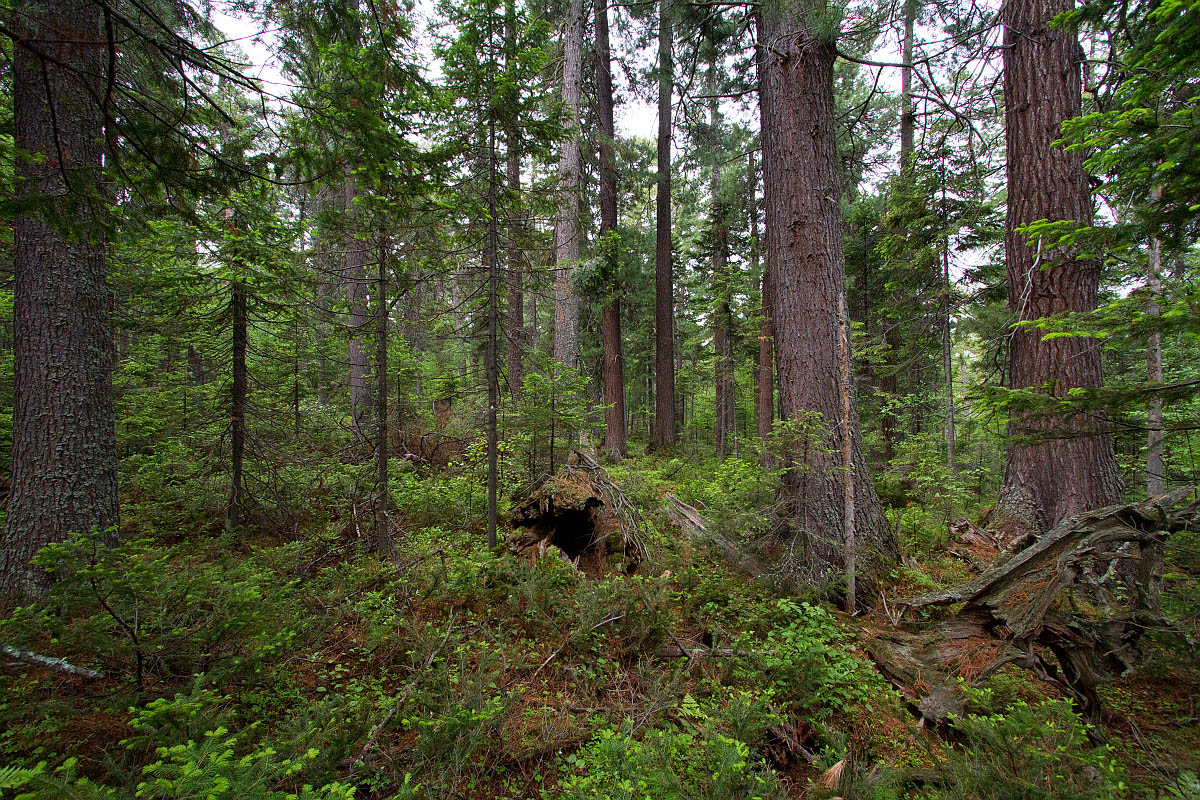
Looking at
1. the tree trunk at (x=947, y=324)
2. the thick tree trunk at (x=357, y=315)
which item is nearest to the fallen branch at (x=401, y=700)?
the thick tree trunk at (x=357, y=315)

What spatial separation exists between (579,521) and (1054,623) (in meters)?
4.44

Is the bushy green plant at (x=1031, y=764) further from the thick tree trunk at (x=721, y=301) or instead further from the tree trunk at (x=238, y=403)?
the thick tree trunk at (x=721, y=301)

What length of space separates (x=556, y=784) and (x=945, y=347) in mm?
13132

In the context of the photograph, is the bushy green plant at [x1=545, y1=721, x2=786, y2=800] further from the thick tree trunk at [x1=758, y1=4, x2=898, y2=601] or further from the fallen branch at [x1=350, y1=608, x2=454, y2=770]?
the thick tree trunk at [x1=758, y1=4, x2=898, y2=601]

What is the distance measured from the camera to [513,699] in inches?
126

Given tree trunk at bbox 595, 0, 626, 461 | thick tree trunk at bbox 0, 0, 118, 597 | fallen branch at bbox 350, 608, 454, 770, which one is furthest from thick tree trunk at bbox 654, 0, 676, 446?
thick tree trunk at bbox 0, 0, 118, 597

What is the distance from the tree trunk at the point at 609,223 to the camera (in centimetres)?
1120

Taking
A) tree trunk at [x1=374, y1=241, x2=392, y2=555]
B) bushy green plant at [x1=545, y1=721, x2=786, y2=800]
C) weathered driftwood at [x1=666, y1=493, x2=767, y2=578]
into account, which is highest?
tree trunk at [x1=374, y1=241, x2=392, y2=555]

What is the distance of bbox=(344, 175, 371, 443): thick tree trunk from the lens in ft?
17.0

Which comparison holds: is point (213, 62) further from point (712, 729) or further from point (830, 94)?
point (830, 94)

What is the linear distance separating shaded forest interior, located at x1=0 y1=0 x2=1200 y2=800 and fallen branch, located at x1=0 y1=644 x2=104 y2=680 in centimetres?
3

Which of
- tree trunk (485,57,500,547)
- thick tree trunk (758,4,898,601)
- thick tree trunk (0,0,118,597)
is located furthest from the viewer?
tree trunk (485,57,500,547)

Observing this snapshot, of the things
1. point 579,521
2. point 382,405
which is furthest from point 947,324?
point 382,405

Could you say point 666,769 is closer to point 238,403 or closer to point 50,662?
point 50,662
